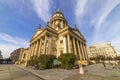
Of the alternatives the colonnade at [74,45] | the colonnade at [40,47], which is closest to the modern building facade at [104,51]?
the colonnade at [74,45]

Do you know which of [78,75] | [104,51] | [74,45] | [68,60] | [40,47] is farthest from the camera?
[104,51]

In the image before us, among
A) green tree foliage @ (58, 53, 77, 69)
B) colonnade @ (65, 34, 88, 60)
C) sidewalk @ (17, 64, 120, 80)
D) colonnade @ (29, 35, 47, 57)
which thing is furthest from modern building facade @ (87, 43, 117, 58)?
sidewalk @ (17, 64, 120, 80)

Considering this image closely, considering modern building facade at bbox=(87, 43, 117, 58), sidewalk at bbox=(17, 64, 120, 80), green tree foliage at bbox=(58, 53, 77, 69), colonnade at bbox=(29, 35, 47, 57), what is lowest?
sidewalk at bbox=(17, 64, 120, 80)

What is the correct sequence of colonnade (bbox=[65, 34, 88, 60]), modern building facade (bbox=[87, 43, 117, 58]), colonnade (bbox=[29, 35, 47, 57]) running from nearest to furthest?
colonnade (bbox=[29, 35, 47, 57]) < colonnade (bbox=[65, 34, 88, 60]) < modern building facade (bbox=[87, 43, 117, 58])

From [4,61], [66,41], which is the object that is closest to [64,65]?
[66,41]

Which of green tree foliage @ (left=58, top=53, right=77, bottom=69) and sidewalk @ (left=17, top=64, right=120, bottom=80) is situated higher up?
green tree foliage @ (left=58, top=53, right=77, bottom=69)

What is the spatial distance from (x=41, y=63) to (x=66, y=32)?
49.0 feet

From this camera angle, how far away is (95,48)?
105 m

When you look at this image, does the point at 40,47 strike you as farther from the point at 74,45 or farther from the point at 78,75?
the point at 78,75

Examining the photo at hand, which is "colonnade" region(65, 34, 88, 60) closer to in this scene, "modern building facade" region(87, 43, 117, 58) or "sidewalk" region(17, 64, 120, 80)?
"sidewalk" region(17, 64, 120, 80)

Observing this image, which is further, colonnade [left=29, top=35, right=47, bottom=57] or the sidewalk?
colonnade [left=29, top=35, right=47, bottom=57]

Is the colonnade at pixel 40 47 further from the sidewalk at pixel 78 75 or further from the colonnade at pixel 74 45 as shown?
the sidewalk at pixel 78 75

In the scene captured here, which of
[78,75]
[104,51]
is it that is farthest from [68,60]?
[104,51]

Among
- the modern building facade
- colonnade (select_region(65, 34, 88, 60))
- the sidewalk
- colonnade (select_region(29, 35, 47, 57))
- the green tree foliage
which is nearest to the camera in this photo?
the sidewalk
